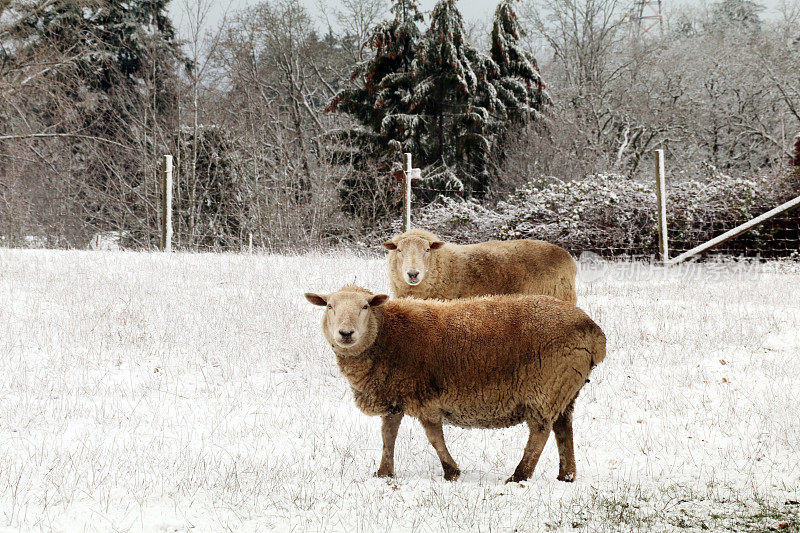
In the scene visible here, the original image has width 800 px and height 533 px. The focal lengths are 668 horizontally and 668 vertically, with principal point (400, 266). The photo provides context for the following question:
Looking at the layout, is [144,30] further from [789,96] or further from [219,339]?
[789,96]

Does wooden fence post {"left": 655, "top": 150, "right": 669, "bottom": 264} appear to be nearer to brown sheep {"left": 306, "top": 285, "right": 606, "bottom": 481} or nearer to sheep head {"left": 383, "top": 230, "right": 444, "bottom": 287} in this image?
sheep head {"left": 383, "top": 230, "right": 444, "bottom": 287}

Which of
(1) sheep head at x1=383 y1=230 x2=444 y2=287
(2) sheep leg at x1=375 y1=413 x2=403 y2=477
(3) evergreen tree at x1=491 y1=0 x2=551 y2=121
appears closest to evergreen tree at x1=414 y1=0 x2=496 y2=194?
(3) evergreen tree at x1=491 y1=0 x2=551 y2=121

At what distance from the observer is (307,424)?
17.9 ft

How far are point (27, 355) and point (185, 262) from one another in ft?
16.0

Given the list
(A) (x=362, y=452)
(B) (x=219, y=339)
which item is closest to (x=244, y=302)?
(B) (x=219, y=339)

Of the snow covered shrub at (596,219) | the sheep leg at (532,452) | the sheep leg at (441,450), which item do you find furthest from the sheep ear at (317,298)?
the snow covered shrub at (596,219)

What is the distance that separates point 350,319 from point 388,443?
878mm

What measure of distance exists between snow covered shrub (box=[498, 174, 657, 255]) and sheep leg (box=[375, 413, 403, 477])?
10.8 m

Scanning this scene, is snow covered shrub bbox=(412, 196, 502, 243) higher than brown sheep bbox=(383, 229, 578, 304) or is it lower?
higher

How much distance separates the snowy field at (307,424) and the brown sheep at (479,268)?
3.49 feet

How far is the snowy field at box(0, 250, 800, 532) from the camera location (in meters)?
3.55

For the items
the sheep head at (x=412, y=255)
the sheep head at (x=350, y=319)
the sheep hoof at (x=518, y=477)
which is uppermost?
the sheep head at (x=412, y=255)

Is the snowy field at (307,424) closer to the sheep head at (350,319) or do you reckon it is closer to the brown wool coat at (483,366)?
the brown wool coat at (483,366)

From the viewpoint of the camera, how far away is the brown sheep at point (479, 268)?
6820 mm
